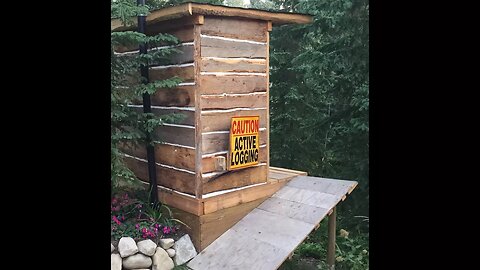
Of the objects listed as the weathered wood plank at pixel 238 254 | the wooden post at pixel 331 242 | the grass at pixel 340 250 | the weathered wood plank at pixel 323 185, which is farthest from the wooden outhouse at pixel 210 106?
the grass at pixel 340 250

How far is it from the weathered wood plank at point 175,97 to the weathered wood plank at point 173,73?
0.09m

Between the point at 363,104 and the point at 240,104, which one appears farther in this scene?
the point at 363,104

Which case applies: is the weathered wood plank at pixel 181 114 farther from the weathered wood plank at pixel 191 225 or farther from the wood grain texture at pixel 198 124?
the weathered wood plank at pixel 191 225

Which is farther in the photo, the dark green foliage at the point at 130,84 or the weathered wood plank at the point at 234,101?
the weathered wood plank at the point at 234,101

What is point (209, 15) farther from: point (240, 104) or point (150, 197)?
point (150, 197)

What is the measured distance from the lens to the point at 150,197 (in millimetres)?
4648

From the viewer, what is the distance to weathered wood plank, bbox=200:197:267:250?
13.9ft

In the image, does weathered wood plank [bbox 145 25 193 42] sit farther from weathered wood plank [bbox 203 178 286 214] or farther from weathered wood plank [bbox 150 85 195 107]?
weathered wood plank [bbox 203 178 286 214]

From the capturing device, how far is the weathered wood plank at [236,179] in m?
4.31

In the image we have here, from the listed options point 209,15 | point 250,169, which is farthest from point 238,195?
point 209,15

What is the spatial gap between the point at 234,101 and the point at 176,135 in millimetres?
652

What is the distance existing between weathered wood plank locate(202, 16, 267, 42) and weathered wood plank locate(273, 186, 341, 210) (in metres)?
1.61

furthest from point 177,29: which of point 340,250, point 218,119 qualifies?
point 340,250
